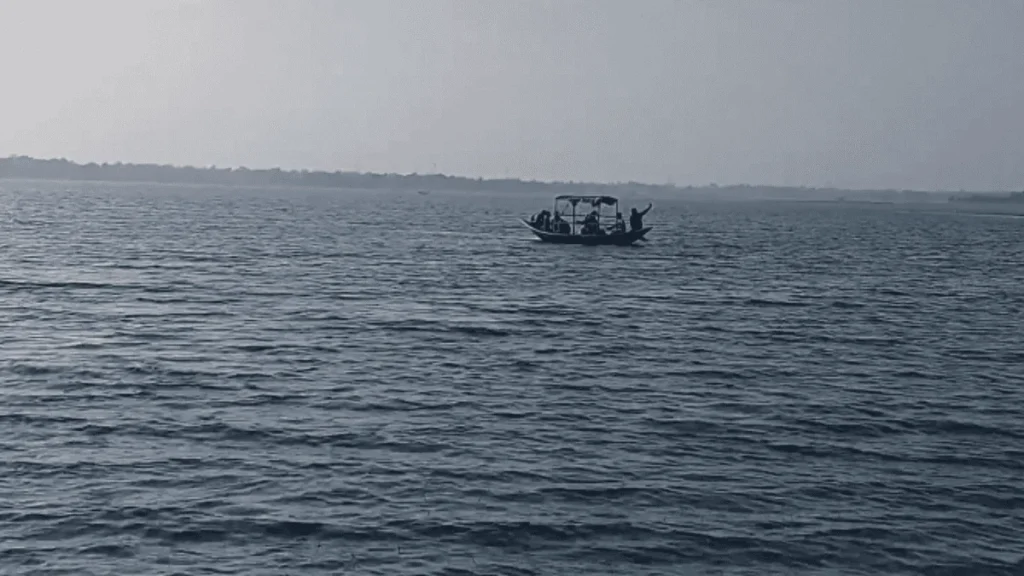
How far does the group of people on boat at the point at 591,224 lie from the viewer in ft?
291

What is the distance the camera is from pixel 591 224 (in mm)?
88750

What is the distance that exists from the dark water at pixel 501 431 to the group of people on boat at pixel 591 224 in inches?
1275

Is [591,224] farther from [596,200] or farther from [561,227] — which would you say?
[561,227]

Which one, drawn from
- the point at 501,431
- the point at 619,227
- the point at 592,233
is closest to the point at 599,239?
the point at 592,233

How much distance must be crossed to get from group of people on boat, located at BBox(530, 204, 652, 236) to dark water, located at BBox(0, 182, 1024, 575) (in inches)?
1275

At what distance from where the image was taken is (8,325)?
40.2 meters

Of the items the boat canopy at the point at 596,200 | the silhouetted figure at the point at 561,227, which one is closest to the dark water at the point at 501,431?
the boat canopy at the point at 596,200

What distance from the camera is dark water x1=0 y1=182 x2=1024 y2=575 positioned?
18.1m

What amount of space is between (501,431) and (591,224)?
64045mm

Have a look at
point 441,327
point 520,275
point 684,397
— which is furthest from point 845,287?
point 684,397

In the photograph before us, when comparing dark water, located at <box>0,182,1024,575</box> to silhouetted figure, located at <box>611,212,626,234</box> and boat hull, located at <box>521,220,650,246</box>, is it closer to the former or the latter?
boat hull, located at <box>521,220,650,246</box>

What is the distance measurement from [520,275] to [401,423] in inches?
1587

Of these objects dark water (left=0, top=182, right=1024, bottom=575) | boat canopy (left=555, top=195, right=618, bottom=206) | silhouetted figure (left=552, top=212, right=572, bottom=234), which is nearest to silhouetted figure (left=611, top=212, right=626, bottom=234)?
boat canopy (left=555, top=195, right=618, bottom=206)

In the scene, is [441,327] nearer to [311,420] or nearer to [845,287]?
[311,420]
